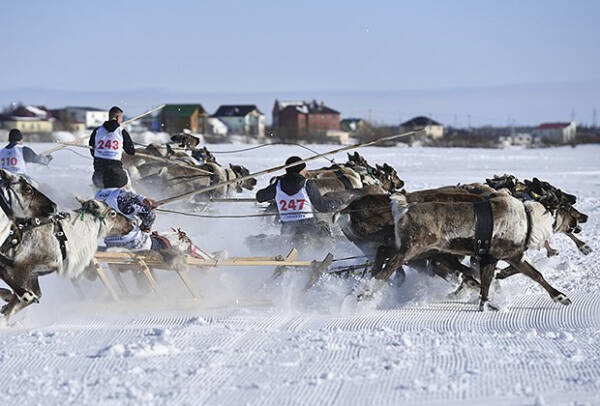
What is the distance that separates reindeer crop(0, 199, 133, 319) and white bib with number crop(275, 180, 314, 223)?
85.3 inches

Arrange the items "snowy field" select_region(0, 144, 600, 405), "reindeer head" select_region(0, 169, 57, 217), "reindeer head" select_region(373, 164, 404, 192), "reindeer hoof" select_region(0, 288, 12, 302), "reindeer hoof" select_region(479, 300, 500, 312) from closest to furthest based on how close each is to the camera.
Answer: "snowy field" select_region(0, 144, 600, 405) < "reindeer head" select_region(0, 169, 57, 217) < "reindeer hoof" select_region(0, 288, 12, 302) < "reindeer hoof" select_region(479, 300, 500, 312) < "reindeer head" select_region(373, 164, 404, 192)

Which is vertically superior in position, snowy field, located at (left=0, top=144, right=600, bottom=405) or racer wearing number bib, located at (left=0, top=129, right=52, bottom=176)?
racer wearing number bib, located at (left=0, top=129, right=52, bottom=176)

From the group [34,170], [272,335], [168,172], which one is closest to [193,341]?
[272,335]

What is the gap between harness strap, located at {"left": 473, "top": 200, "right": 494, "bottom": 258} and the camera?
7.46 meters

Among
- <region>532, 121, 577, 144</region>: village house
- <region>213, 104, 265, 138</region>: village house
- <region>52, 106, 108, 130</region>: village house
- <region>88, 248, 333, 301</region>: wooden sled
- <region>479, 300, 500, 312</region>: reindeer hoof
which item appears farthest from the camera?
<region>532, 121, 577, 144</region>: village house

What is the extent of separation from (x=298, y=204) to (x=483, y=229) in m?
2.05

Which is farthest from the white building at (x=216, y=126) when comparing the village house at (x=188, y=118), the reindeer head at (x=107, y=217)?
the reindeer head at (x=107, y=217)

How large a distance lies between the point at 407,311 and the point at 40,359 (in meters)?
3.37

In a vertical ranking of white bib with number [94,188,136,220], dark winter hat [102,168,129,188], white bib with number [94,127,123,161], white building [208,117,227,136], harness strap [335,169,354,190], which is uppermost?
white bib with number [94,127,123,161]

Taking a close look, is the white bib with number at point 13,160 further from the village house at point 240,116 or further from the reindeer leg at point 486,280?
the village house at point 240,116

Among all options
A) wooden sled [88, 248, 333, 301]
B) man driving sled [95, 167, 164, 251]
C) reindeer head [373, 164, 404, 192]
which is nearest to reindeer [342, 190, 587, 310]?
wooden sled [88, 248, 333, 301]

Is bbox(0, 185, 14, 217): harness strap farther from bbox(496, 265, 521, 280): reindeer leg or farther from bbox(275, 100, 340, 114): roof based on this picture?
bbox(275, 100, 340, 114): roof

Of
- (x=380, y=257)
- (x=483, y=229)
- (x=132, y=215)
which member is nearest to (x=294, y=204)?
(x=380, y=257)

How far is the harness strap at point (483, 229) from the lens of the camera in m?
7.46
